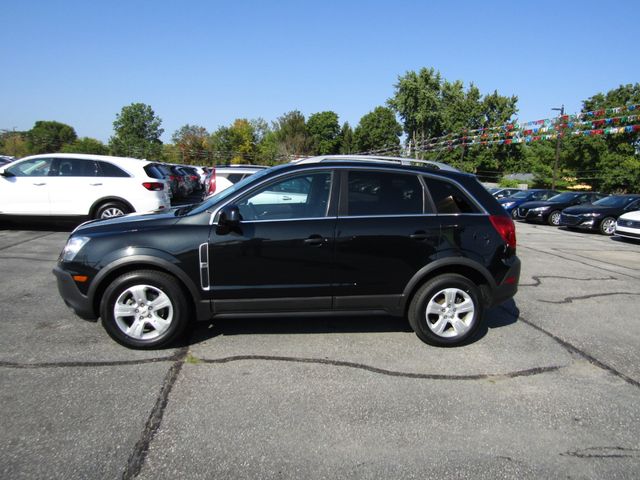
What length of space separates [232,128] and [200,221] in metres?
85.1

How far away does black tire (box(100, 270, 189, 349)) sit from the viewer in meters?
3.72

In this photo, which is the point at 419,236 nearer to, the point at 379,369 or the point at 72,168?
the point at 379,369

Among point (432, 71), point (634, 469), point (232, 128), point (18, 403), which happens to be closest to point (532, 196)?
point (634, 469)

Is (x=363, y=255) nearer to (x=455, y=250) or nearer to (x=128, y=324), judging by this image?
(x=455, y=250)

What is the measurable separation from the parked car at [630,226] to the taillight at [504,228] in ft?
36.3

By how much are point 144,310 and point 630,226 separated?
46.5ft

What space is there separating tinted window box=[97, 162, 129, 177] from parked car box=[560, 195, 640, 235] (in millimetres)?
14894

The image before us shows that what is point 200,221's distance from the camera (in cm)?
381

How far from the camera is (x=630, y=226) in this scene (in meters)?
12.8

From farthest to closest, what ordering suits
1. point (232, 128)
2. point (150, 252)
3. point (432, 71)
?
point (232, 128) → point (432, 71) → point (150, 252)

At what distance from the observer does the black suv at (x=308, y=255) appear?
3746 millimetres

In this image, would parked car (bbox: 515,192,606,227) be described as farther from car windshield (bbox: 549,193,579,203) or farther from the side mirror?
the side mirror

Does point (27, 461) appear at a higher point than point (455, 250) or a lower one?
lower

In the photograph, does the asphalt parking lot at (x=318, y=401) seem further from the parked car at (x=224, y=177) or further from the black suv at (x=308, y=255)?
the parked car at (x=224, y=177)
